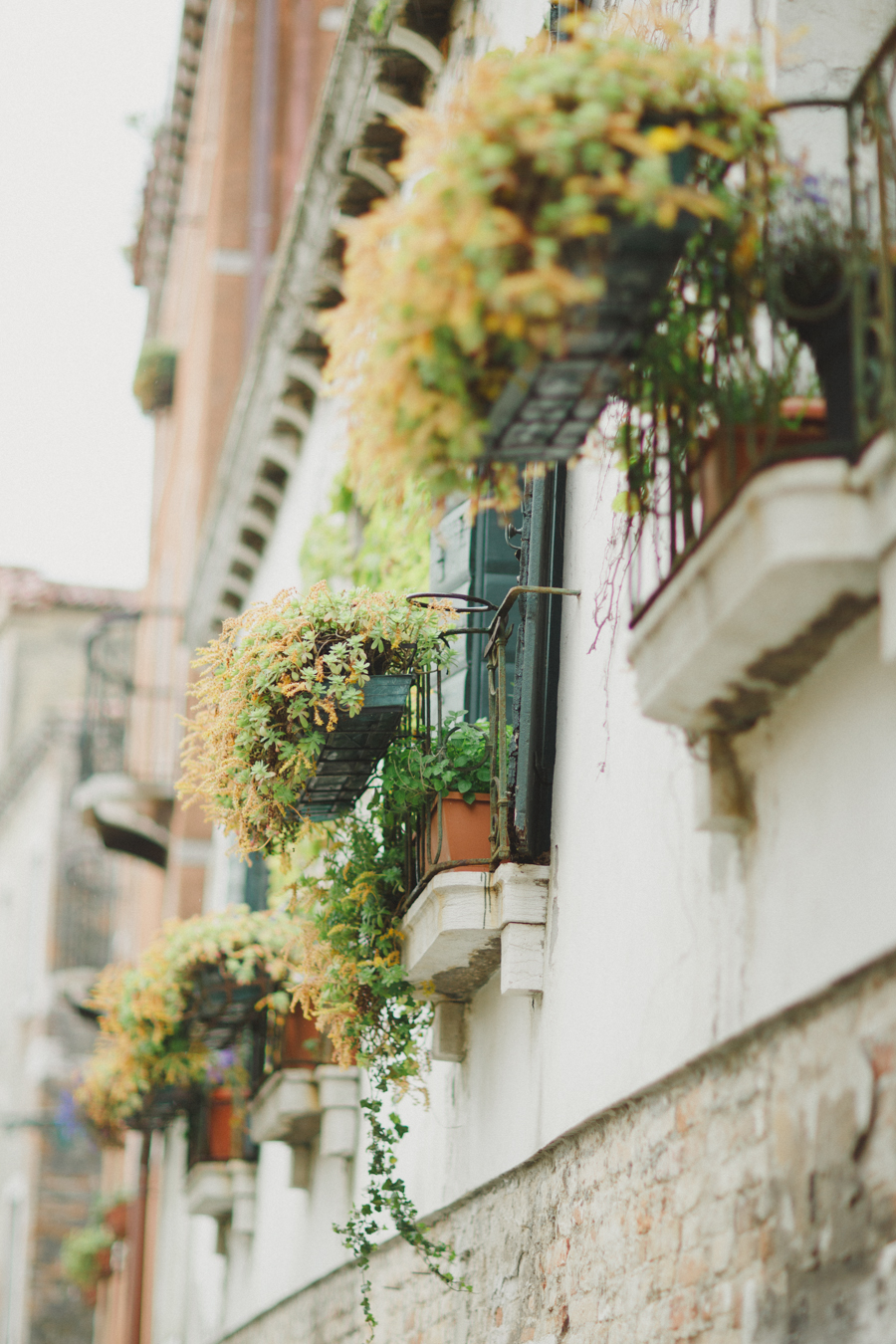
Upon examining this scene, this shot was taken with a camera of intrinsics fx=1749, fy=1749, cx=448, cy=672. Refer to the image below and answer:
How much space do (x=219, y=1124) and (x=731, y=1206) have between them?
343 inches

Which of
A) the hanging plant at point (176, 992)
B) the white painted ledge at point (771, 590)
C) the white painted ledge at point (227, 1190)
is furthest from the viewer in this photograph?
the white painted ledge at point (227, 1190)

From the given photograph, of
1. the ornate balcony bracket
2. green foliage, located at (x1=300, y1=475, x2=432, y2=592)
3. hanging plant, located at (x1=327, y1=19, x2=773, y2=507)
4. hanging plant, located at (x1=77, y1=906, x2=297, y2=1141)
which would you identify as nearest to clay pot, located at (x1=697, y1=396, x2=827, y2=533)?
hanging plant, located at (x1=327, y1=19, x2=773, y2=507)

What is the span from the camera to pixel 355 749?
20.1ft

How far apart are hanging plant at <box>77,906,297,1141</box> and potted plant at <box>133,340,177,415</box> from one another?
1097cm

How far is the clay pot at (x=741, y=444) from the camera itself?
361cm

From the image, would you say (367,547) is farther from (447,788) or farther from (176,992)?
(447,788)

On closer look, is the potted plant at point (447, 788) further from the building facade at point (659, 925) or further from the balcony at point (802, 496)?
the balcony at point (802, 496)

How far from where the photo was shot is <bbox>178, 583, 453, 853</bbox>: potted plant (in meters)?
5.92

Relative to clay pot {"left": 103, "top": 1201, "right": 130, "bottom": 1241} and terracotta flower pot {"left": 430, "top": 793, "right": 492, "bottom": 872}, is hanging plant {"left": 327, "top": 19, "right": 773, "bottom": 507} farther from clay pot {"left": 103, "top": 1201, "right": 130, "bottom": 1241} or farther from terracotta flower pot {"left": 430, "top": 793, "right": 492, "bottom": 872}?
clay pot {"left": 103, "top": 1201, "right": 130, "bottom": 1241}

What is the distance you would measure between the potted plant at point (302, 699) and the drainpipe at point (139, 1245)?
7138 mm

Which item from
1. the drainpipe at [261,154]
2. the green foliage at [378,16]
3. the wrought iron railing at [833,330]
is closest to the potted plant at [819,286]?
the wrought iron railing at [833,330]

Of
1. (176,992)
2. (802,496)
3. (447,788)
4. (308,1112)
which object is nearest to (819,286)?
(802,496)

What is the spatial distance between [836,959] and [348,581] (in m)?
6.41

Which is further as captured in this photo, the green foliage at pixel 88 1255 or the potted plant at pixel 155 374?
the green foliage at pixel 88 1255
